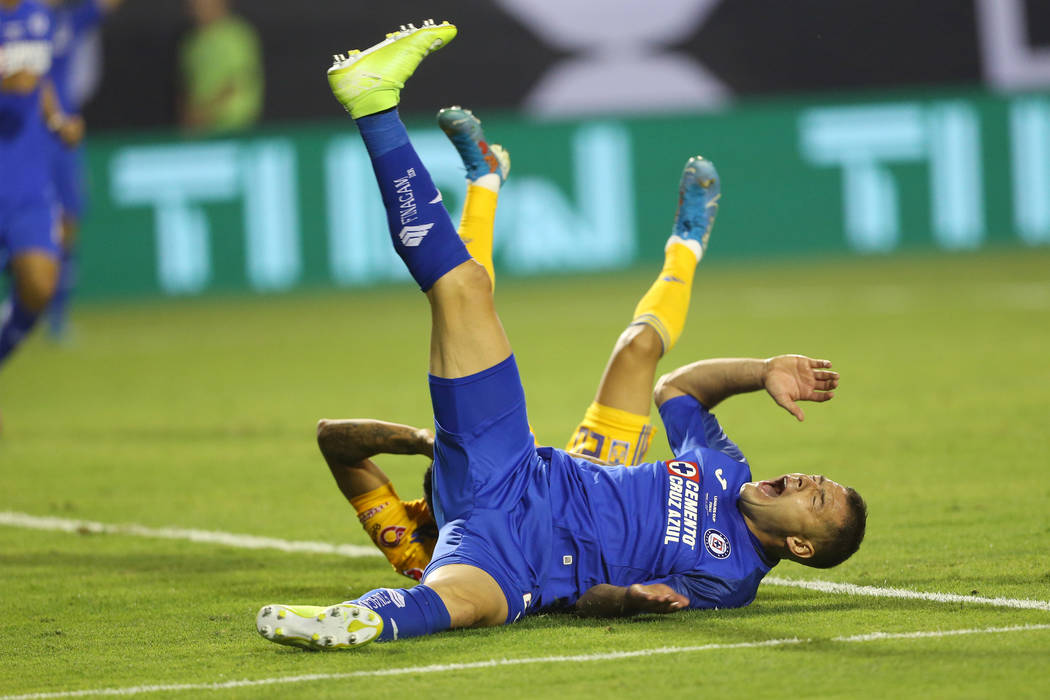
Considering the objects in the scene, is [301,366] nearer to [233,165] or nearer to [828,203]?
[233,165]

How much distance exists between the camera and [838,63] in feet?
66.2

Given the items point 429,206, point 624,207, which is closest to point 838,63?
point 624,207

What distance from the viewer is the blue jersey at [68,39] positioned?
45.8ft

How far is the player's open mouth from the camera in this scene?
5.25 metres

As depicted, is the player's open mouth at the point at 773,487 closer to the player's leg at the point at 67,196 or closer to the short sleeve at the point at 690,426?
the short sleeve at the point at 690,426

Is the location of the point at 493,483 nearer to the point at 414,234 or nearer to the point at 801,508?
the point at 414,234

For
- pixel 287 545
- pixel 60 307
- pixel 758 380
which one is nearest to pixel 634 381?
pixel 758 380

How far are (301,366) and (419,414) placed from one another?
3.35 meters

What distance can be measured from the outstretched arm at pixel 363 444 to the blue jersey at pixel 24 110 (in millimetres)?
5025

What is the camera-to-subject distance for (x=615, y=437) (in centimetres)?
606

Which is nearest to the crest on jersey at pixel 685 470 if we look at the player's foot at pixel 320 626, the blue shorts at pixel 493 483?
the blue shorts at pixel 493 483

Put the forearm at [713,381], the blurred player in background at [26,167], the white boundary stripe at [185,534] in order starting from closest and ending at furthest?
the forearm at [713,381] < the white boundary stripe at [185,534] < the blurred player in background at [26,167]

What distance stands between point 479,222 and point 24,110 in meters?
5.10

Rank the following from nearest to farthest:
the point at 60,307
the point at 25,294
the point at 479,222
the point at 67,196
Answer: the point at 479,222 < the point at 25,294 < the point at 67,196 < the point at 60,307
